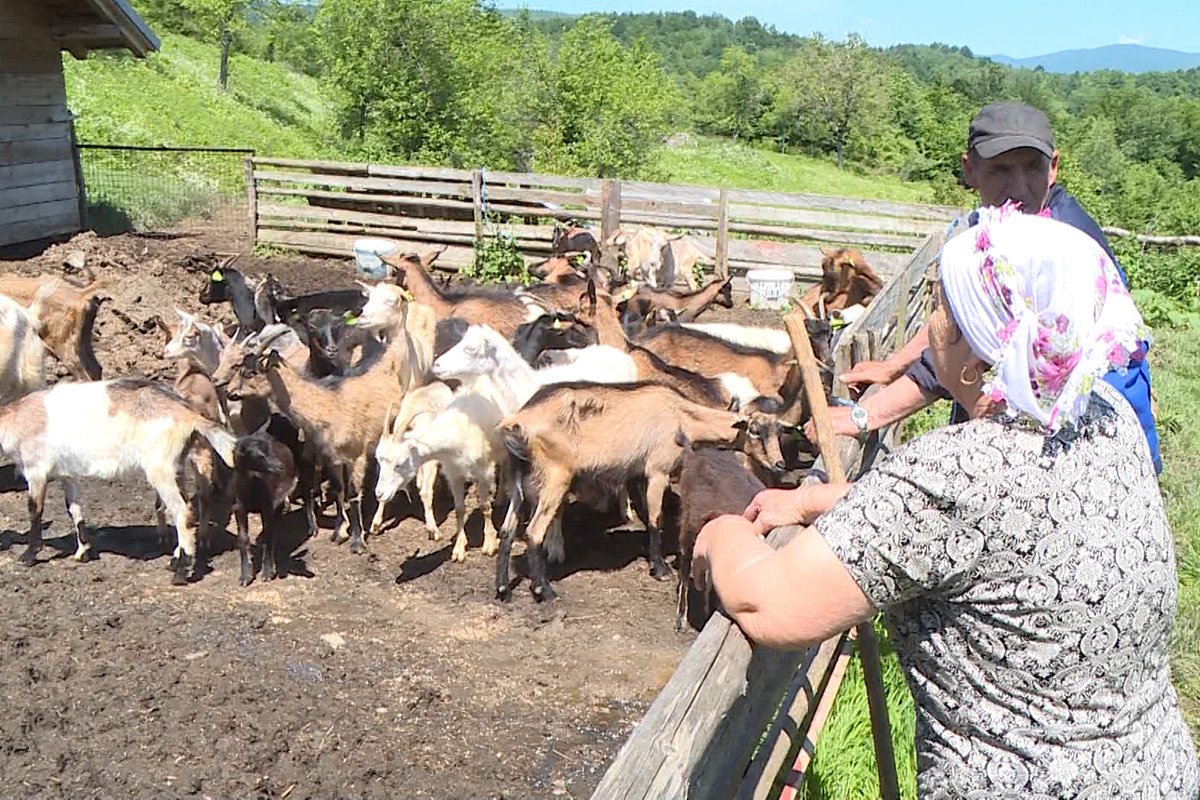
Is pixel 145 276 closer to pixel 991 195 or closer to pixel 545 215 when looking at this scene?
pixel 545 215

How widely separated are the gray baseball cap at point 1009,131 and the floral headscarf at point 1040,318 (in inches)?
92.1

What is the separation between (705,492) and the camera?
19.0ft

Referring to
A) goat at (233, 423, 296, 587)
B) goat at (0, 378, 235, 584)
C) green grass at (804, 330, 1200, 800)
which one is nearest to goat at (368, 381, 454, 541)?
goat at (233, 423, 296, 587)

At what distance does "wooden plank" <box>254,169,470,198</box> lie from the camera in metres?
16.9

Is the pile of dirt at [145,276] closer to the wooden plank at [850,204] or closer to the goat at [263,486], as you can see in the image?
the goat at [263,486]

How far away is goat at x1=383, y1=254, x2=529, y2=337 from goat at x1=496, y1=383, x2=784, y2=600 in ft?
10.5

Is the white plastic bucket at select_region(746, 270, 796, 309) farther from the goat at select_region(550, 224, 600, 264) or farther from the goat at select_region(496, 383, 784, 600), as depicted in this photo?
the goat at select_region(496, 383, 784, 600)

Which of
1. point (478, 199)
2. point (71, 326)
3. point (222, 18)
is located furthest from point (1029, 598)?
point (222, 18)

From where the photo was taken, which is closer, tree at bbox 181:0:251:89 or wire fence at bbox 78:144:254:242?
wire fence at bbox 78:144:254:242

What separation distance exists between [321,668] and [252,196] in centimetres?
1398

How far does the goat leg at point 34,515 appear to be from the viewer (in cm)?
677

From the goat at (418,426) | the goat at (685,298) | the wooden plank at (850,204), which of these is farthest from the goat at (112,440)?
the wooden plank at (850,204)

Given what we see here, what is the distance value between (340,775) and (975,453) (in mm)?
3662

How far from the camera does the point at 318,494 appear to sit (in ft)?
26.3
